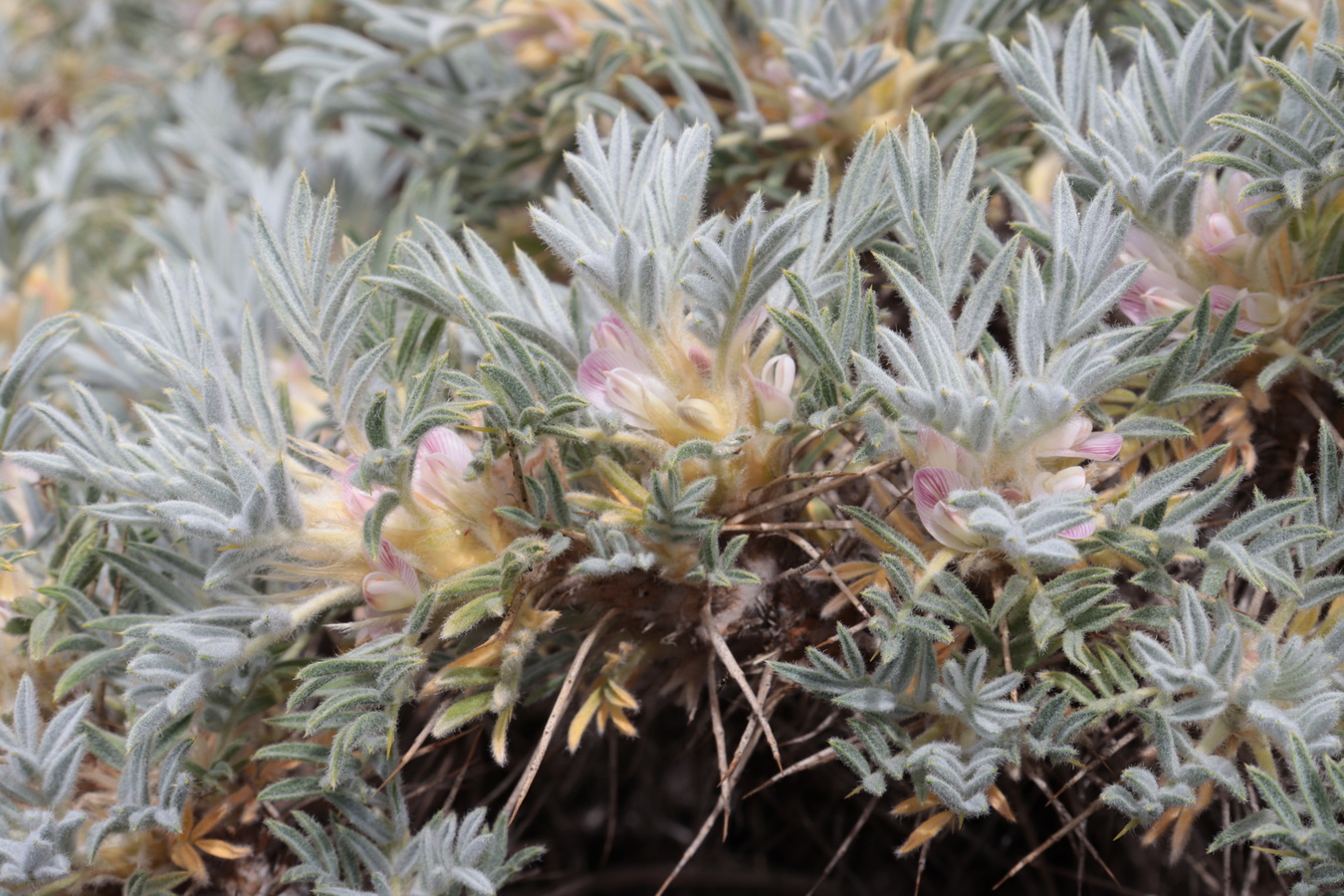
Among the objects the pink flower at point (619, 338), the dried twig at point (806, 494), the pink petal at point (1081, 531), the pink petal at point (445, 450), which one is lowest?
the dried twig at point (806, 494)

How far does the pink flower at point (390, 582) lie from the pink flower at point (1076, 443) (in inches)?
18.0

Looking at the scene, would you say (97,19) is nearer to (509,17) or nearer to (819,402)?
(509,17)

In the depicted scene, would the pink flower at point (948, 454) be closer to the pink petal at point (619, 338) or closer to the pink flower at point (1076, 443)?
the pink flower at point (1076, 443)

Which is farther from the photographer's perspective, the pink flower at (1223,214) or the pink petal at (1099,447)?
the pink flower at (1223,214)

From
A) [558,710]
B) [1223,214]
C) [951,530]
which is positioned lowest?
[558,710]

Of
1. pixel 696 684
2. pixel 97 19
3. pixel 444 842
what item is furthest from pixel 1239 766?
pixel 97 19

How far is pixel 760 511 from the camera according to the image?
2.55ft

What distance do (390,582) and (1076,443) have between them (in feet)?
1.64

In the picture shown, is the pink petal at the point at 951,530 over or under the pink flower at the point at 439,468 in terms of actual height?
under

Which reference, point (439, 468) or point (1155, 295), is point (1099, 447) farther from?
point (439, 468)

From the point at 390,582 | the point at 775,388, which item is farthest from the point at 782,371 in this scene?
the point at 390,582

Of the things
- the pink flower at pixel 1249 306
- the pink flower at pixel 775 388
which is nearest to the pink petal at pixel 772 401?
the pink flower at pixel 775 388

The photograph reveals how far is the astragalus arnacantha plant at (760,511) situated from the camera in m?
0.67

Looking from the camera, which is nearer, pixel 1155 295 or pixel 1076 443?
pixel 1076 443
